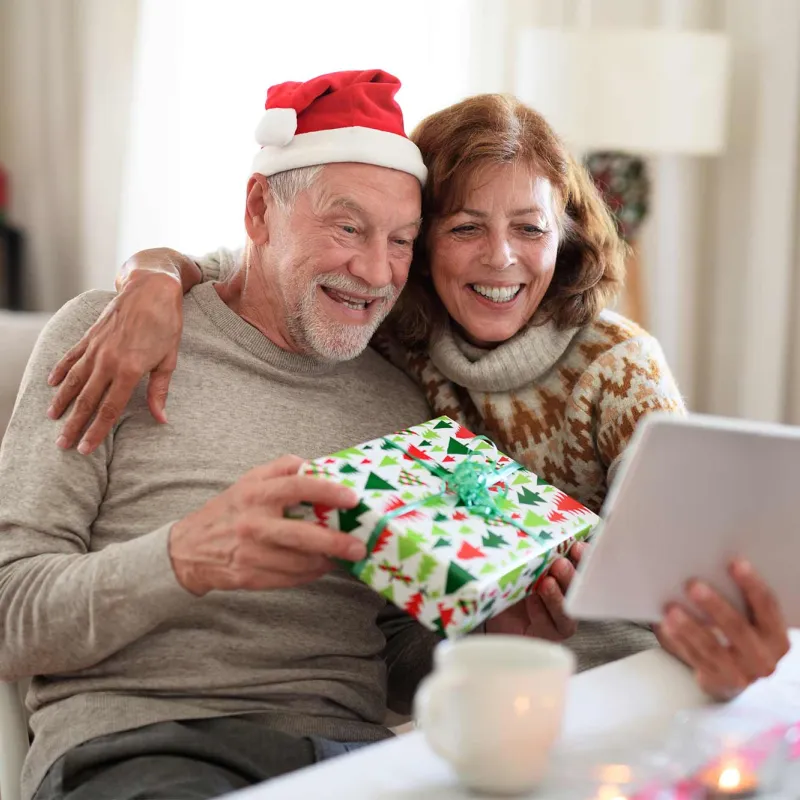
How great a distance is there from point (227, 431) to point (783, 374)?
2236 mm

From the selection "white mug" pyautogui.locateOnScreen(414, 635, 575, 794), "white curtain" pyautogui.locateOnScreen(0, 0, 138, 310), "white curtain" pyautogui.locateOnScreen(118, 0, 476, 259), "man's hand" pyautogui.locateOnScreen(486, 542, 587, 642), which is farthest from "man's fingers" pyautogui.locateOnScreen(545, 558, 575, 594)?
"white curtain" pyautogui.locateOnScreen(0, 0, 138, 310)

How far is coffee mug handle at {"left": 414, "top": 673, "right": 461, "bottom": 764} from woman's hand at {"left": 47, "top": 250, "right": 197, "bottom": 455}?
25.6 inches

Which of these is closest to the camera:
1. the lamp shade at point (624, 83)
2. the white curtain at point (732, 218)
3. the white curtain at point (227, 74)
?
the lamp shade at point (624, 83)

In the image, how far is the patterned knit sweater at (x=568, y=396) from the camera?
140cm

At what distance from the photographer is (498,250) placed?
1.47m

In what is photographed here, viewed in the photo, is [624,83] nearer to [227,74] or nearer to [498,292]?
[227,74]

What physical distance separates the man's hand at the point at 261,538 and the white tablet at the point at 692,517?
254 mm

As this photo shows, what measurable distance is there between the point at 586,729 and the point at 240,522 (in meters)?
0.37

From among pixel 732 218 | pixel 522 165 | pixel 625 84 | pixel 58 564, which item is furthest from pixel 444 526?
pixel 732 218

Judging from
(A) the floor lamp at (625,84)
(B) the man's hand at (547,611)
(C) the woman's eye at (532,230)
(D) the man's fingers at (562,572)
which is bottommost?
(B) the man's hand at (547,611)

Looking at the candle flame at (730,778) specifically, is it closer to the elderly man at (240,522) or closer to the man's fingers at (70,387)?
the elderly man at (240,522)

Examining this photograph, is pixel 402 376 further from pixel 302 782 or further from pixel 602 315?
pixel 302 782

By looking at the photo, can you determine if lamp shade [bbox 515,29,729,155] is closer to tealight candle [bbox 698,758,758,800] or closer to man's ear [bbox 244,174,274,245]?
man's ear [bbox 244,174,274,245]

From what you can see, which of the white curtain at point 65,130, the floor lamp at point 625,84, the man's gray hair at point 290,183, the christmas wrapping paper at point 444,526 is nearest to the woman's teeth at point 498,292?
the man's gray hair at point 290,183
